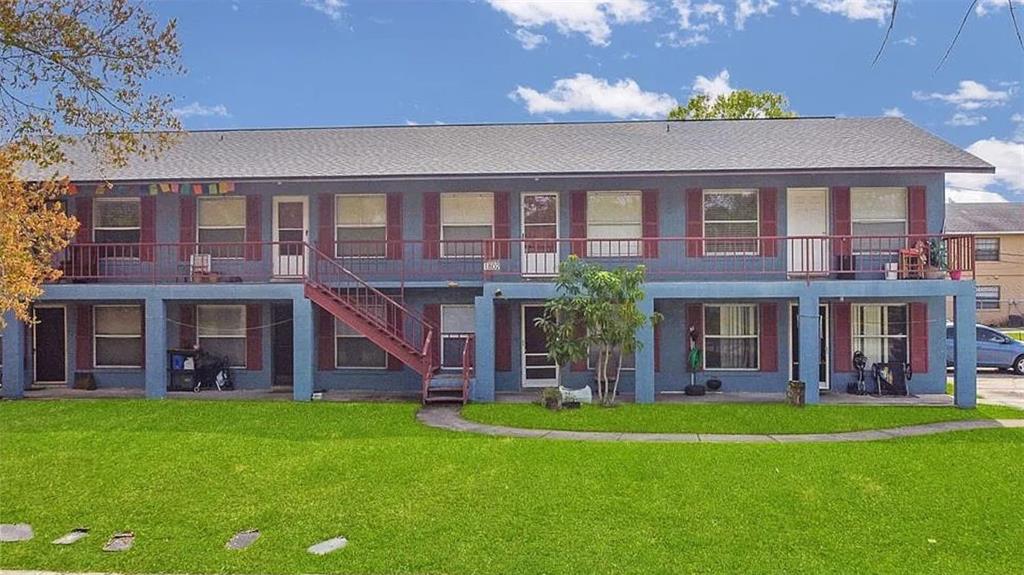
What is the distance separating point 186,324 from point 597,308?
9.56 metres

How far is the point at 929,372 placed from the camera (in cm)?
1457

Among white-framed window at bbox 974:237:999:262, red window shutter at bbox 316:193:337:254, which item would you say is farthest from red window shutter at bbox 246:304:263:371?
white-framed window at bbox 974:237:999:262

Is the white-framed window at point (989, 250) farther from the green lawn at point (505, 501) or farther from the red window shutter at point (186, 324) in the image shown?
the red window shutter at point (186, 324)

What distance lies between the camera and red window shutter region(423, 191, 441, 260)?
598 inches

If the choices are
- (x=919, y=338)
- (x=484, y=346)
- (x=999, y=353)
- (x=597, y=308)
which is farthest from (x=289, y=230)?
(x=999, y=353)

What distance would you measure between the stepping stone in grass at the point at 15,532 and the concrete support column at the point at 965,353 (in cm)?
1421

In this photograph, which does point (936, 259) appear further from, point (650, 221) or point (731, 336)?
point (650, 221)

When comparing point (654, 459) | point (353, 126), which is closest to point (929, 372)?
point (654, 459)

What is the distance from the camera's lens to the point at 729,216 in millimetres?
14930

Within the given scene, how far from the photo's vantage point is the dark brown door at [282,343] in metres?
15.7

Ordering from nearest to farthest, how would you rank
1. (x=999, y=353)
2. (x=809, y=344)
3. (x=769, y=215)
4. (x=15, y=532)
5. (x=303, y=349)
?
1. (x=15, y=532)
2. (x=809, y=344)
3. (x=303, y=349)
4. (x=769, y=215)
5. (x=999, y=353)

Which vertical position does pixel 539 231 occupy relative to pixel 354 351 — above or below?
above

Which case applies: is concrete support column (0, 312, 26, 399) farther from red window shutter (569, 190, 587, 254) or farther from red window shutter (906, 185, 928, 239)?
red window shutter (906, 185, 928, 239)

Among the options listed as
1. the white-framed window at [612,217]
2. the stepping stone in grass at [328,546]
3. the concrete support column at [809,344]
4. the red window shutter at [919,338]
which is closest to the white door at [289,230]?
the white-framed window at [612,217]
